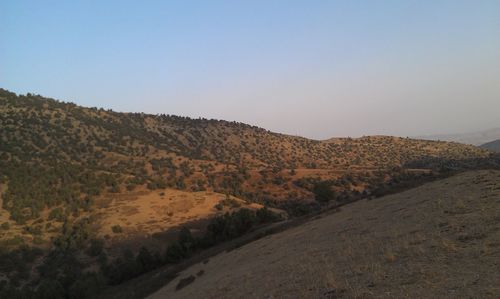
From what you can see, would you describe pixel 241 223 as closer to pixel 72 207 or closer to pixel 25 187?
pixel 72 207

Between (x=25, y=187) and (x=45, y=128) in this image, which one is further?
(x=45, y=128)

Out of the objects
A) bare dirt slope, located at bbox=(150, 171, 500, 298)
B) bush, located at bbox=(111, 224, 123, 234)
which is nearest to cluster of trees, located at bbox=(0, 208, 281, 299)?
bush, located at bbox=(111, 224, 123, 234)

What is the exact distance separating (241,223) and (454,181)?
67.0 ft

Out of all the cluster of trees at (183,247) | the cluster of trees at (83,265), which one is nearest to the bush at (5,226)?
the cluster of trees at (83,265)

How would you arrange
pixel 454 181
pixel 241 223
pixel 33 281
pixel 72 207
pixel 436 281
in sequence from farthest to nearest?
pixel 72 207, pixel 241 223, pixel 33 281, pixel 454 181, pixel 436 281

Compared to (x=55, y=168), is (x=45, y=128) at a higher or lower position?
higher

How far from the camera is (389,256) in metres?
12.8

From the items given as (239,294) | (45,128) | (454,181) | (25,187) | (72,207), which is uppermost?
(45,128)

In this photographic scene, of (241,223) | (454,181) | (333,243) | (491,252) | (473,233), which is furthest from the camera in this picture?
(241,223)

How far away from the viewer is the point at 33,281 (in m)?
35.1

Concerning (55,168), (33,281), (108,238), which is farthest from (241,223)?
(55,168)

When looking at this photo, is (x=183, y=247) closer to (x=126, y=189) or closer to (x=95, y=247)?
(x=95, y=247)

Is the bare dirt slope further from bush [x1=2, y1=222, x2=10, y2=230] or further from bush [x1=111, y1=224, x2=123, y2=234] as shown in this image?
bush [x1=2, y1=222, x2=10, y2=230]

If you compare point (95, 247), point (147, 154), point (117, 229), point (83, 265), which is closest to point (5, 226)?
point (95, 247)
